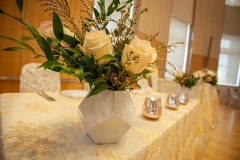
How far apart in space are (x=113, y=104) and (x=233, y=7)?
9914mm

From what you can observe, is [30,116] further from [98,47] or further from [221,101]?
[221,101]

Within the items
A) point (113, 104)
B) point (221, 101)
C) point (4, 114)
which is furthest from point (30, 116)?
point (221, 101)

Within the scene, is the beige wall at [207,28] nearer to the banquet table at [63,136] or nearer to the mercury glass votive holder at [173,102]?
the mercury glass votive holder at [173,102]

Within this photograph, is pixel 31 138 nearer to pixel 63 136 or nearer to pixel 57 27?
pixel 63 136

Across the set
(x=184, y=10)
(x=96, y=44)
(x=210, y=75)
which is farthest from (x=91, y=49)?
(x=184, y=10)

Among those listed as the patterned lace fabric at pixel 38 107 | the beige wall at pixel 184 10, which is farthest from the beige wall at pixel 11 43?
the beige wall at pixel 184 10

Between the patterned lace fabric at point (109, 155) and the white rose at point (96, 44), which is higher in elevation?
the white rose at point (96, 44)

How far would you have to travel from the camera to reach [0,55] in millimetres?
2178

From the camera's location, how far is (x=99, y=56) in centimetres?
47

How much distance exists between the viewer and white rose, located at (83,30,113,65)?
45 cm

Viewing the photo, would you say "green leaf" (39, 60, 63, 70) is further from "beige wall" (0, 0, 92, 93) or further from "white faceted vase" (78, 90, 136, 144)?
"beige wall" (0, 0, 92, 93)

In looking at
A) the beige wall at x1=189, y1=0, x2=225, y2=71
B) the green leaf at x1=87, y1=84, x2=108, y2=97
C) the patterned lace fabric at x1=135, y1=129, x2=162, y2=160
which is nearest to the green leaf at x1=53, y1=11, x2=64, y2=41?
the green leaf at x1=87, y1=84, x2=108, y2=97

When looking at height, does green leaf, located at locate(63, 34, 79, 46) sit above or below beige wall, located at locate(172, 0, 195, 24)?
below

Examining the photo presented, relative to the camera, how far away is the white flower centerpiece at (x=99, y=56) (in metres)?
0.45
